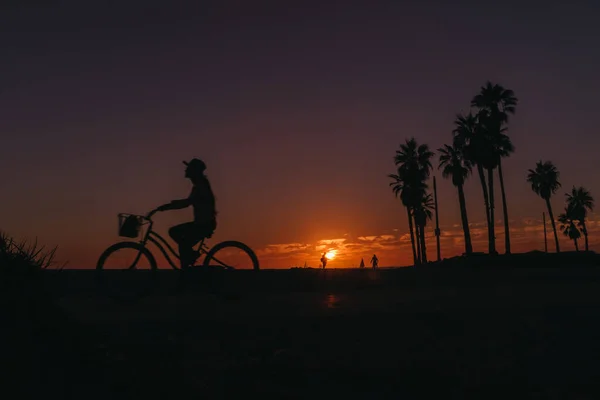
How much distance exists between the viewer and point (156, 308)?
859 centimetres

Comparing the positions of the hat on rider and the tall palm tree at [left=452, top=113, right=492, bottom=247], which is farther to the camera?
the tall palm tree at [left=452, top=113, right=492, bottom=247]

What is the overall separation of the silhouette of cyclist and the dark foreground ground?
1.37 metres

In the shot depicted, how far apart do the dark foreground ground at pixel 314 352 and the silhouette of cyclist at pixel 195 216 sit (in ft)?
4.50

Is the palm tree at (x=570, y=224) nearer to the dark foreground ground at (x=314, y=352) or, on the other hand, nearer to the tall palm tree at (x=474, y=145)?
the tall palm tree at (x=474, y=145)

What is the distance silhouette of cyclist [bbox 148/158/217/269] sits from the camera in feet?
30.8

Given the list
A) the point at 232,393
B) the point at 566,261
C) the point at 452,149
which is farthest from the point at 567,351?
the point at 452,149

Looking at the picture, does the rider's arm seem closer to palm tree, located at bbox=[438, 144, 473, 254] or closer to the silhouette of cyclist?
the silhouette of cyclist

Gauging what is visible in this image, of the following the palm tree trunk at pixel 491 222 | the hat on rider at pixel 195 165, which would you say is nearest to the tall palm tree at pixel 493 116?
the palm tree trunk at pixel 491 222

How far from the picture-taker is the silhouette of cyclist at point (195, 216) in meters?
9.38

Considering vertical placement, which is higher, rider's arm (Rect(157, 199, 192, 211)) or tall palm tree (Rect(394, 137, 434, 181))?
tall palm tree (Rect(394, 137, 434, 181))

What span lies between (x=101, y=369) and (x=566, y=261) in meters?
35.9

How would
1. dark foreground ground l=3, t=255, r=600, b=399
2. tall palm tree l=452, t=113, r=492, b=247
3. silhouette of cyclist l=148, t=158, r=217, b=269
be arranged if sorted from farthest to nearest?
tall palm tree l=452, t=113, r=492, b=247 < silhouette of cyclist l=148, t=158, r=217, b=269 < dark foreground ground l=3, t=255, r=600, b=399

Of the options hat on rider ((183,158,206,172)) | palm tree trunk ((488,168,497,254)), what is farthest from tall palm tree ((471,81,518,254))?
hat on rider ((183,158,206,172))

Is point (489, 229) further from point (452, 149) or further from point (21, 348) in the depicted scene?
point (21, 348)
